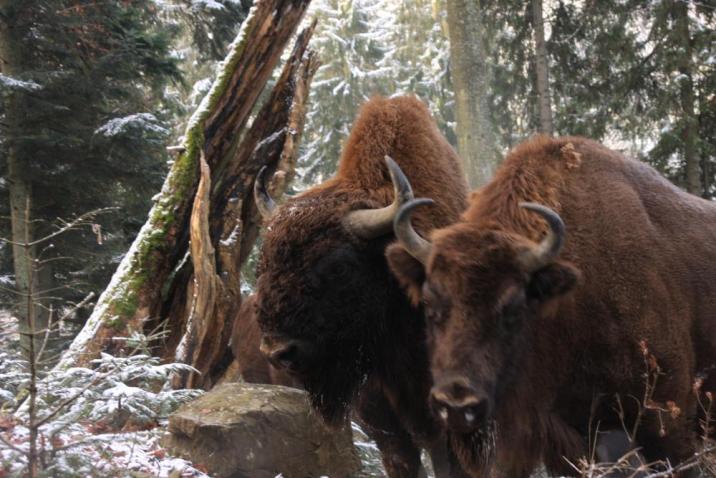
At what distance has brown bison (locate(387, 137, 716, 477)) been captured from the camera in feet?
13.7

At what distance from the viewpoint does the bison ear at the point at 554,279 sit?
426 cm

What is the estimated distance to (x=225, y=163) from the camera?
854 cm

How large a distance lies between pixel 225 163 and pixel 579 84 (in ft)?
28.3

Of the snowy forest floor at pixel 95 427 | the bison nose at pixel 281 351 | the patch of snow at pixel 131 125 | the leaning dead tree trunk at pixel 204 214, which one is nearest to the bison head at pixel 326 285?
the bison nose at pixel 281 351

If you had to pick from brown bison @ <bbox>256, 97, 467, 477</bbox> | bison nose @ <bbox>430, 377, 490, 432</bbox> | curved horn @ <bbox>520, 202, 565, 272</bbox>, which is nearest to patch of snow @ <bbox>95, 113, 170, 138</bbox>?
brown bison @ <bbox>256, 97, 467, 477</bbox>

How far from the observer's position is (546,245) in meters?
4.23

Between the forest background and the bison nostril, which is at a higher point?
the forest background

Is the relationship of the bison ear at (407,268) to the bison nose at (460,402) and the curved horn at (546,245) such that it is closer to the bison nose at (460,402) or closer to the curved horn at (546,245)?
the curved horn at (546,245)

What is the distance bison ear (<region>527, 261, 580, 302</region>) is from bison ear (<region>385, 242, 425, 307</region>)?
73 cm

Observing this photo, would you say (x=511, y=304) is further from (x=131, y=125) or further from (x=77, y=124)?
(x=77, y=124)

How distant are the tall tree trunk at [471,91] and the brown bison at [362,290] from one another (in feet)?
17.8

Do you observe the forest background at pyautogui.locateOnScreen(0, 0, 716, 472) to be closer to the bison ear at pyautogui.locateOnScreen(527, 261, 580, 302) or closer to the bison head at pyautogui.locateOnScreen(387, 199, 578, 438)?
the bison head at pyautogui.locateOnScreen(387, 199, 578, 438)

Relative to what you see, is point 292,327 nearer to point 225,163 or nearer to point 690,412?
point 690,412

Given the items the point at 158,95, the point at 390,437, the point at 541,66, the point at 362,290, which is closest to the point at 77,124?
the point at 158,95
